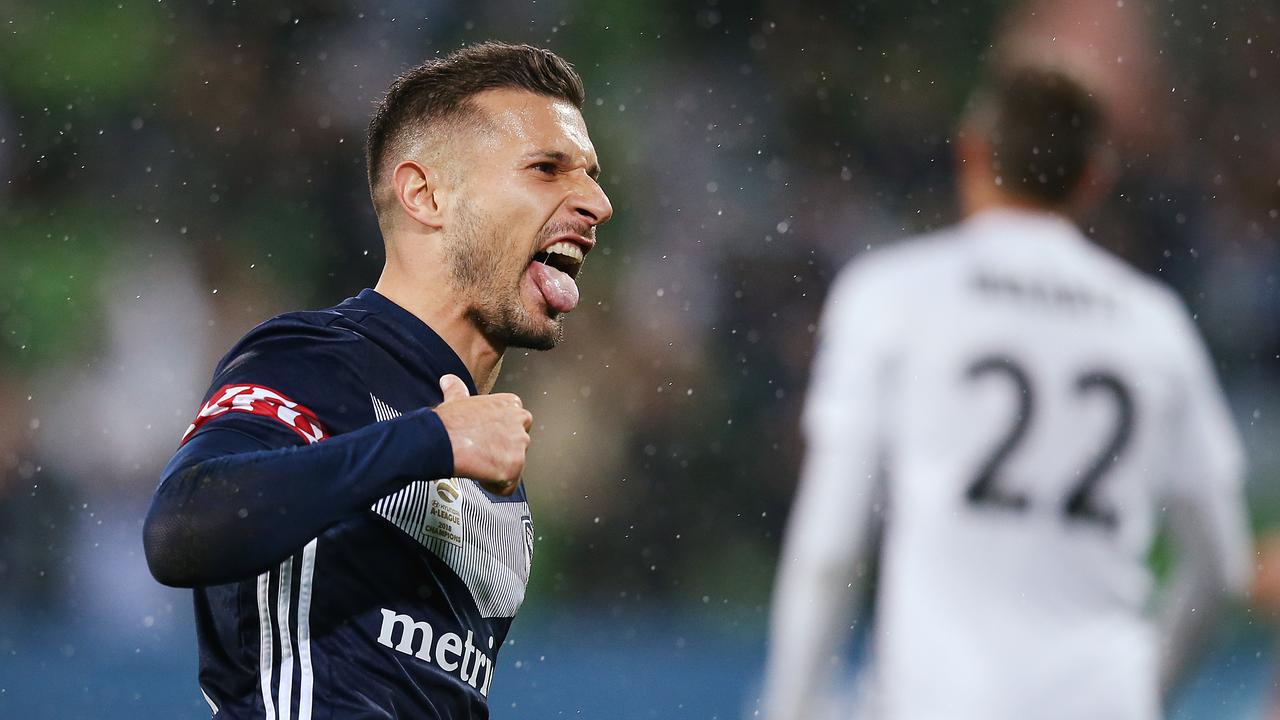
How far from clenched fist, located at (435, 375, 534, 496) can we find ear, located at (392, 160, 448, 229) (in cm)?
59

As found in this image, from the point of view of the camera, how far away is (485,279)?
2027mm

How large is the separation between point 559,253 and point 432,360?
11.6 inches

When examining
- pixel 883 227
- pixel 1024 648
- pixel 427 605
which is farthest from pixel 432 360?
pixel 883 227

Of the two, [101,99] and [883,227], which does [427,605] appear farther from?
[101,99]

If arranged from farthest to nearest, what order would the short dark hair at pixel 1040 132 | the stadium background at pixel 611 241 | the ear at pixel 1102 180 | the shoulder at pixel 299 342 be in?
the ear at pixel 1102 180 < the stadium background at pixel 611 241 < the short dark hair at pixel 1040 132 < the shoulder at pixel 299 342

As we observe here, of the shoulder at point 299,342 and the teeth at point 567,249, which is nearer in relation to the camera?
the shoulder at point 299,342

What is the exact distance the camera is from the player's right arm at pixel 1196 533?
202cm

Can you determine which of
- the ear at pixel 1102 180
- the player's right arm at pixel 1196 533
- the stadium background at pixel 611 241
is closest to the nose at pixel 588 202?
the player's right arm at pixel 1196 533

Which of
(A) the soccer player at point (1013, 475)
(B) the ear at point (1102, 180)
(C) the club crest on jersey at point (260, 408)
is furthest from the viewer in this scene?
(B) the ear at point (1102, 180)

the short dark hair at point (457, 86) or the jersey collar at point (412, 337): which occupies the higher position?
the short dark hair at point (457, 86)

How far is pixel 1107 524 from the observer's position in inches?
84.4

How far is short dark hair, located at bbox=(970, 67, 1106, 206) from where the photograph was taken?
2.11 metres

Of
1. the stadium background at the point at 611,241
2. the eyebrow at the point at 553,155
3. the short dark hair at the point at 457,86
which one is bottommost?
the eyebrow at the point at 553,155

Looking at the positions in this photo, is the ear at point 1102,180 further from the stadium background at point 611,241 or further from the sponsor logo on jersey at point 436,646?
the sponsor logo on jersey at point 436,646
